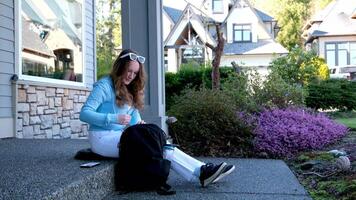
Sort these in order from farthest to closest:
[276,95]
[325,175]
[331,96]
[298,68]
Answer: [298,68] < [331,96] < [276,95] < [325,175]

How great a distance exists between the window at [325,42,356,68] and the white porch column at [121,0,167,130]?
2833 centimetres

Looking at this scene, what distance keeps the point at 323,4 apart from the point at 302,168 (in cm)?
4293

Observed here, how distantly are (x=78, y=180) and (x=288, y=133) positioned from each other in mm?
4471

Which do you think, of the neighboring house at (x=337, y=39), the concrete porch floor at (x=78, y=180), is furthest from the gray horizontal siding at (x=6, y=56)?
the neighboring house at (x=337, y=39)

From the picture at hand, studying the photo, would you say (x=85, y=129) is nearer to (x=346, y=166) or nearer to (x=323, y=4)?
(x=346, y=166)

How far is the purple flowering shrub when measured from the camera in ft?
22.3

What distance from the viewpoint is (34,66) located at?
→ 6.65m

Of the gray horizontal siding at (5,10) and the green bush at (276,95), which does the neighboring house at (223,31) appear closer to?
the green bush at (276,95)

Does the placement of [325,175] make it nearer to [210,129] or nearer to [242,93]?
[210,129]

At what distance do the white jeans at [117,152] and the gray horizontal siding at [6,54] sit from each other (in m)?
2.27

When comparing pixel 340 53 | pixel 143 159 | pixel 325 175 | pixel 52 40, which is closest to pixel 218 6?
pixel 340 53

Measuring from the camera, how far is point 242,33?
32.4m

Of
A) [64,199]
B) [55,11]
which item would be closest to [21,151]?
[64,199]

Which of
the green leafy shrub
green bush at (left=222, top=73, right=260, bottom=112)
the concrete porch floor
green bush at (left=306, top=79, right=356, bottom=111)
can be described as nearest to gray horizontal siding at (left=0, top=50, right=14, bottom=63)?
the concrete porch floor
